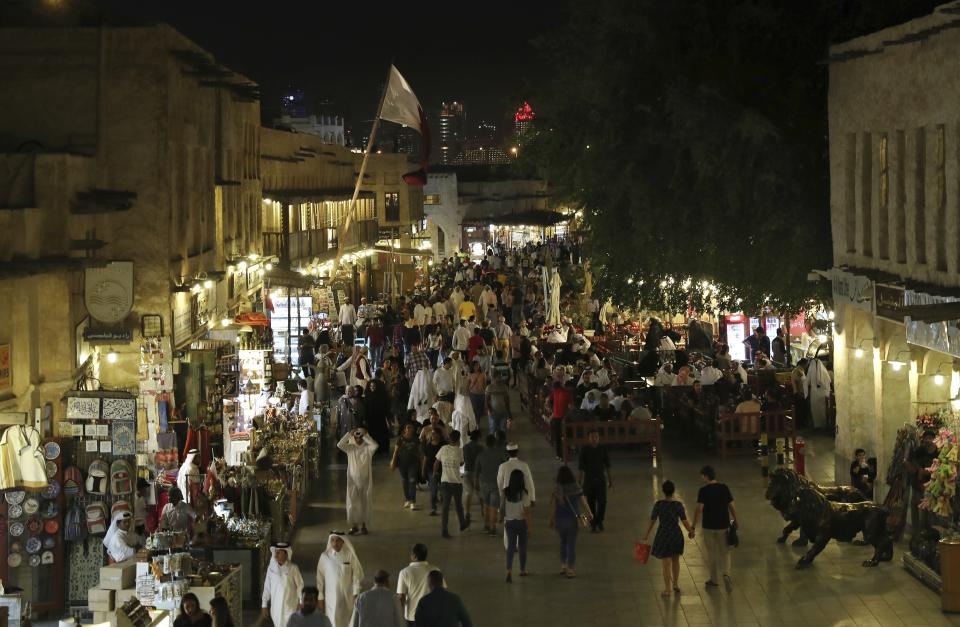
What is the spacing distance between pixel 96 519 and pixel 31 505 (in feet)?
2.15

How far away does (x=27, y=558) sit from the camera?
14758 mm

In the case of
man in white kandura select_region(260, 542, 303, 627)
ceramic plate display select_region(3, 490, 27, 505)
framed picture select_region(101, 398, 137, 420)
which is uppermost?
framed picture select_region(101, 398, 137, 420)

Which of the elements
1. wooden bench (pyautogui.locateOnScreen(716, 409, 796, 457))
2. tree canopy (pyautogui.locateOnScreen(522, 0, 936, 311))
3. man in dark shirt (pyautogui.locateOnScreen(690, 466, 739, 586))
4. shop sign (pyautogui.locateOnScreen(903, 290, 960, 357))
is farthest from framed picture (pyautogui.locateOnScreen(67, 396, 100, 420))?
tree canopy (pyautogui.locateOnScreen(522, 0, 936, 311))

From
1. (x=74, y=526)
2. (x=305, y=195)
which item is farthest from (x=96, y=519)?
(x=305, y=195)

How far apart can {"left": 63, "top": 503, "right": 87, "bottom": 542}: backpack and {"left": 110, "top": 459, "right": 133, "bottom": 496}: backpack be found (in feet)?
1.35

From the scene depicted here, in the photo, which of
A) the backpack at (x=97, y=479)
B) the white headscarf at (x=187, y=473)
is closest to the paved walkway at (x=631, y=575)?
the white headscarf at (x=187, y=473)

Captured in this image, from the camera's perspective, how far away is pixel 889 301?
60.9 feet

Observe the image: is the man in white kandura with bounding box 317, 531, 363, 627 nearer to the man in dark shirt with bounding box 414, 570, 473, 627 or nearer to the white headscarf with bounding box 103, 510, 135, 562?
the man in dark shirt with bounding box 414, 570, 473, 627

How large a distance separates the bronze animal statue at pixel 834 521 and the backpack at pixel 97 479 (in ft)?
25.1

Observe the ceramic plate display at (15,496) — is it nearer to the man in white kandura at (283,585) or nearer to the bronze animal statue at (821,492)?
the man in white kandura at (283,585)

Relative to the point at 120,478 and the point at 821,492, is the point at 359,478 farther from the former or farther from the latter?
the point at 821,492

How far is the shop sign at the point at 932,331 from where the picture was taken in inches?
630

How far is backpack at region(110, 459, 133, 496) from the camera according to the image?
49.8 ft

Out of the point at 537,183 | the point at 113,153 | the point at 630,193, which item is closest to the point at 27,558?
the point at 113,153
